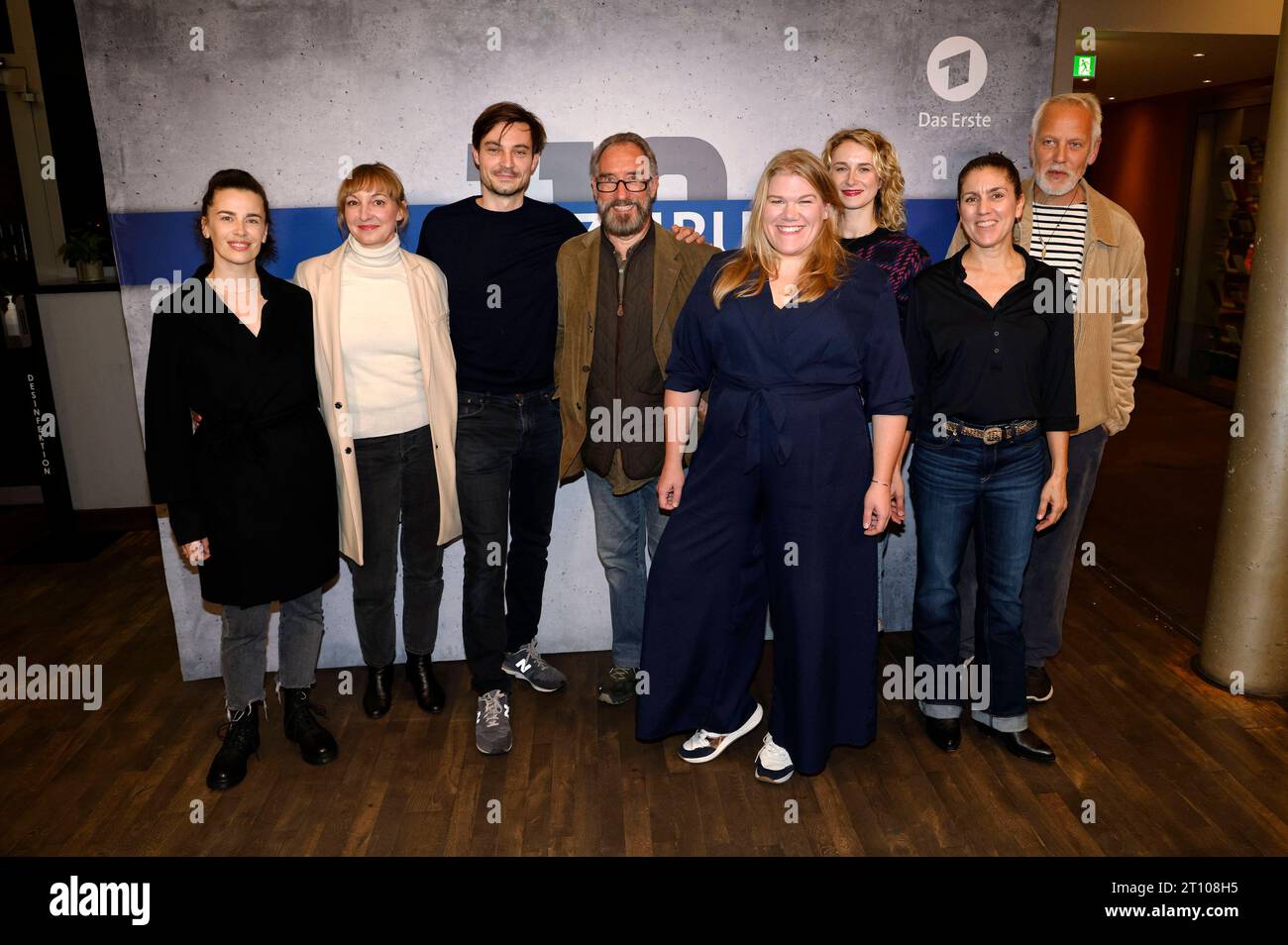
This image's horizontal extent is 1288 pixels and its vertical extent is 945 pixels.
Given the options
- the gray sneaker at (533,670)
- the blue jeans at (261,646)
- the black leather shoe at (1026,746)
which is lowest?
the black leather shoe at (1026,746)

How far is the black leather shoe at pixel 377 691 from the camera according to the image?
362 centimetres

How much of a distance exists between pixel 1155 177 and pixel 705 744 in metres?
9.51

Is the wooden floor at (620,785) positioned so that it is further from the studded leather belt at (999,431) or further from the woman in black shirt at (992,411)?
the studded leather belt at (999,431)

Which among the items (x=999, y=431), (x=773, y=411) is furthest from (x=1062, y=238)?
(x=773, y=411)

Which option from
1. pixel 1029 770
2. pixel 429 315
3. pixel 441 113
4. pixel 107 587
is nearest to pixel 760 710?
pixel 1029 770

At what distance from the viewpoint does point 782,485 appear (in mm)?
2943

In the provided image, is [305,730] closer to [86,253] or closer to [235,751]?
[235,751]

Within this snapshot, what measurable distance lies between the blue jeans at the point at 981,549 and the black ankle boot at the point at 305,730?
78.9 inches

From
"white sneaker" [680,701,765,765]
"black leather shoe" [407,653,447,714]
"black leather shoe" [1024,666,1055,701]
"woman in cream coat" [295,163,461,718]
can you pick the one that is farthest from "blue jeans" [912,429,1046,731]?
"black leather shoe" [407,653,447,714]

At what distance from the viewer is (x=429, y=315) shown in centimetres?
323

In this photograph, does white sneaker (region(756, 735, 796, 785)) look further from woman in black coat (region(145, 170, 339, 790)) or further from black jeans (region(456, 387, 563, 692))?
woman in black coat (region(145, 170, 339, 790))

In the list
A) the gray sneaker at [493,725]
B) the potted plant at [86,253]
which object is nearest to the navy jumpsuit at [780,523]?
the gray sneaker at [493,725]
